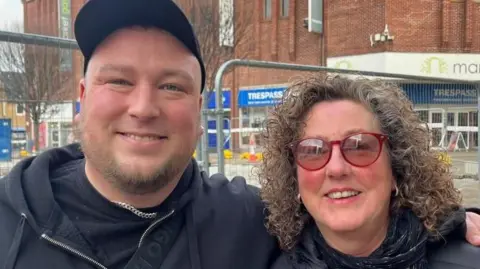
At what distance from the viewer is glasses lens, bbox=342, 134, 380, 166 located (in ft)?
6.50

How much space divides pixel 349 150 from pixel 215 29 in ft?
49.1

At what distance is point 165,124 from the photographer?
187 cm

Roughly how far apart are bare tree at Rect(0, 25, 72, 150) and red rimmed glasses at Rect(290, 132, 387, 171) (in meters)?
2.14

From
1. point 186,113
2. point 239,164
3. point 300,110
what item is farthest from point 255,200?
point 239,164

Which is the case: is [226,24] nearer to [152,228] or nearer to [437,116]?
[437,116]

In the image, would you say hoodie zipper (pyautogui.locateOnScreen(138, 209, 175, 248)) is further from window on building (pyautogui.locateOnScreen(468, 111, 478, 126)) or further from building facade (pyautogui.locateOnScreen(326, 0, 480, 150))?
building facade (pyautogui.locateOnScreen(326, 0, 480, 150))

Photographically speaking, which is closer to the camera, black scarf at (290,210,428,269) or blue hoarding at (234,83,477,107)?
black scarf at (290,210,428,269)

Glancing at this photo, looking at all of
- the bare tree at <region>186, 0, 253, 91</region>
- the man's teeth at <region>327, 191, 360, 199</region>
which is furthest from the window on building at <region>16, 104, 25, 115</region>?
the bare tree at <region>186, 0, 253, 91</region>

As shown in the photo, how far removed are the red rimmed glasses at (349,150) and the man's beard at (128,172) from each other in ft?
1.78

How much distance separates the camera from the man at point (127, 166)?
1.80 meters

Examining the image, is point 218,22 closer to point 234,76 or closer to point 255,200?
point 234,76

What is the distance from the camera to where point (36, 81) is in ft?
14.5

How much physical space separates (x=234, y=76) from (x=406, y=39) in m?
7.46

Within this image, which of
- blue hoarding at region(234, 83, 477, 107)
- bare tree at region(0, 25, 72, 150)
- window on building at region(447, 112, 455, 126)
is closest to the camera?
bare tree at region(0, 25, 72, 150)
